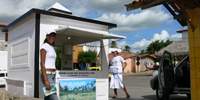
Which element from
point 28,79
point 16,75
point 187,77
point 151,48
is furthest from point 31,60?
point 151,48

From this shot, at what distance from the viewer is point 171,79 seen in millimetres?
7371

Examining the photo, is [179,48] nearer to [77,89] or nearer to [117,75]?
[117,75]

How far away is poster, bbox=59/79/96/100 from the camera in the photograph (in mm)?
5891

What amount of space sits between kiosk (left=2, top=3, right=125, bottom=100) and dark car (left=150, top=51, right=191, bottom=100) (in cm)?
191

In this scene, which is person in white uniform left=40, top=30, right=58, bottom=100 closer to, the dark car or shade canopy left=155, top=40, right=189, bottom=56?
the dark car

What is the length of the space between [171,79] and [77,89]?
10.9ft

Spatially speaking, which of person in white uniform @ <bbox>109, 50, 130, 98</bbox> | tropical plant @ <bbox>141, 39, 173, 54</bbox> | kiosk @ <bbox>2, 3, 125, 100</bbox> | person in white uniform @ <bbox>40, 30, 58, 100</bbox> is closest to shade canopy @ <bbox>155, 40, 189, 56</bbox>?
person in white uniform @ <bbox>109, 50, 130, 98</bbox>

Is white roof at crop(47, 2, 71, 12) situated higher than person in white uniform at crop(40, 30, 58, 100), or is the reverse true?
white roof at crop(47, 2, 71, 12)

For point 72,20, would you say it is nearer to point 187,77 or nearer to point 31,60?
point 31,60

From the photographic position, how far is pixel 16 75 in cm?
691

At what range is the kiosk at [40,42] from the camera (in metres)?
5.70

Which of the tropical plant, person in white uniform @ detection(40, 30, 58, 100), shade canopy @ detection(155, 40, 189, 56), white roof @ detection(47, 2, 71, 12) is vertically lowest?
person in white uniform @ detection(40, 30, 58, 100)

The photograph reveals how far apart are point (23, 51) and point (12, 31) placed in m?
1.30

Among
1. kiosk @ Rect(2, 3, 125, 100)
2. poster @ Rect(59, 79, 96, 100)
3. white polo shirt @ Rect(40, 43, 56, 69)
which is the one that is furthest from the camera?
poster @ Rect(59, 79, 96, 100)
